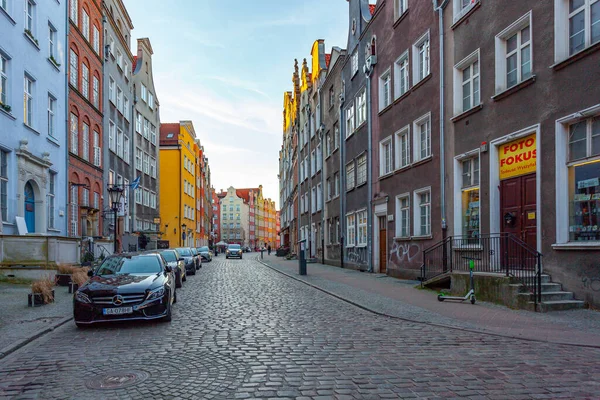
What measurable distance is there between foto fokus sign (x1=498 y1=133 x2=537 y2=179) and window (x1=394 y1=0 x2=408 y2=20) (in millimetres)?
9411

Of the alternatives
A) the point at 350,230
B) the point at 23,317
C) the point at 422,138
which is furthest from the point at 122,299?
the point at 350,230

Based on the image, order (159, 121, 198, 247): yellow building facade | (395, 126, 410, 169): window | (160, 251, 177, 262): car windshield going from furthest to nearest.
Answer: (159, 121, 198, 247): yellow building facade < (395, 126, 410, 169): window < (160, 251, 177, 262): car windshield

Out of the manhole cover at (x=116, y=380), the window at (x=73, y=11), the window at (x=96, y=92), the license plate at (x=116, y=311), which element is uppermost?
the window at (x=73, y=11)

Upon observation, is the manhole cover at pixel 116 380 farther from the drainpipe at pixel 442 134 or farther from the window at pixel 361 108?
the window at pixel 361 108

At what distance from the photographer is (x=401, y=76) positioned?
71.5 ft

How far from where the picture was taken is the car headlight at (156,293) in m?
9.83

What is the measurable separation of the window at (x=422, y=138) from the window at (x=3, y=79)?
15.5m

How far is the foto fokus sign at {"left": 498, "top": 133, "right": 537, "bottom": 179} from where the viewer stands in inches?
506

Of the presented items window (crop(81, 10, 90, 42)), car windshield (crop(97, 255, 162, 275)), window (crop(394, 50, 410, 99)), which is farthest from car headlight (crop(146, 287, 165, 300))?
window (crop(81, 10, 90, 42))

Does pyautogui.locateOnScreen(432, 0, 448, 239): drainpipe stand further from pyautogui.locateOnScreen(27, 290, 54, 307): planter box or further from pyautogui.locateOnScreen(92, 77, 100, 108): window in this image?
pyautogui.locateOnScreen(92, 77, 100, 108): window

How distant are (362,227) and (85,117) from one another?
1664 cm

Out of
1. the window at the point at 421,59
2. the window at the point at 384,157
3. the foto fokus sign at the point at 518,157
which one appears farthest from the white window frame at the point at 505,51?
the window at the point at 384,157

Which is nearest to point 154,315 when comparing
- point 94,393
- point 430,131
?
point 94,393

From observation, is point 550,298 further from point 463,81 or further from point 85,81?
point 85,81
